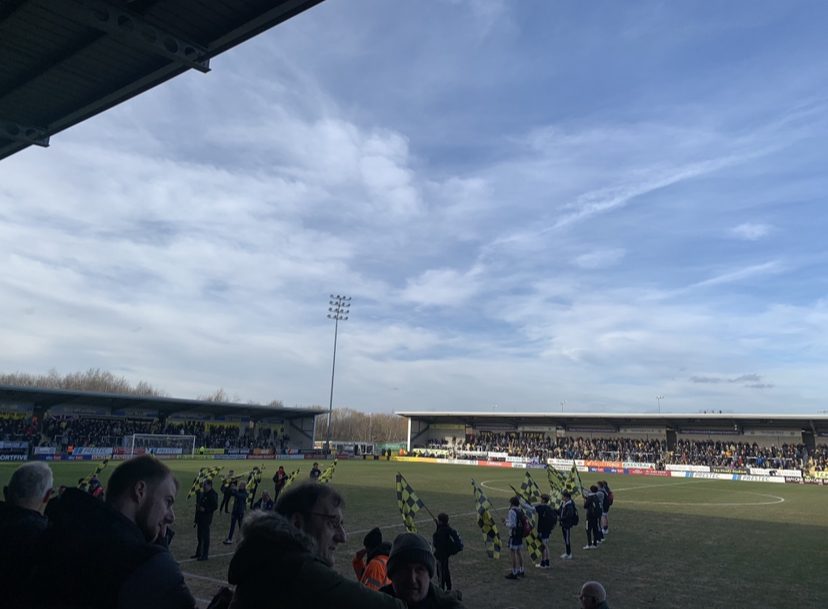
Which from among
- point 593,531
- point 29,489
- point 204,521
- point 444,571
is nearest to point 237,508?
point 204,521

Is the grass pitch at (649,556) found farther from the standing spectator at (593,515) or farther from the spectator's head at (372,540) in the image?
the spectator's head at (372,540)

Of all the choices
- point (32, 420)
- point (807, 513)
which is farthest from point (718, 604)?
point (32, 420)

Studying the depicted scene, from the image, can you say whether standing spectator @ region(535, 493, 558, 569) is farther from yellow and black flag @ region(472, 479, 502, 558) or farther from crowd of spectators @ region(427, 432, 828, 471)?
crowd of spectators @ region(427, 432, 828, 471)

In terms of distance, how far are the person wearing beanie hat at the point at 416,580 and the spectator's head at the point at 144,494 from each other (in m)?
1.19

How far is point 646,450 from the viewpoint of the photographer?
6366cm

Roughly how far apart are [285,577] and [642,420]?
229ft

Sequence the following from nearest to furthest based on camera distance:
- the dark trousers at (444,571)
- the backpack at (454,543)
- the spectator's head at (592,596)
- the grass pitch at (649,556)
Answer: the spectator's head at (592,596), the backpack at (454,543), the dark trousers at (444,571), the grass pitch at (649,556)

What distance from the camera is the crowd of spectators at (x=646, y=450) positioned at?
182ft

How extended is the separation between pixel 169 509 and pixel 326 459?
6003cm

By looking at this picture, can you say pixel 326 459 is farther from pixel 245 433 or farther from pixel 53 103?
pixel 53 103

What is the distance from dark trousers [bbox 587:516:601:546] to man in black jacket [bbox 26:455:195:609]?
16.1 meters

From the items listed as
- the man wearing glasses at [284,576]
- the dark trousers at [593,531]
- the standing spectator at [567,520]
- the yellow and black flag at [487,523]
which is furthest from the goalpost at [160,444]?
the man wearing glasses at [284,576]

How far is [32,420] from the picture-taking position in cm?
5091

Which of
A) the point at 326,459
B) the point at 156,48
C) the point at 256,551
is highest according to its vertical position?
the point at 156,48
